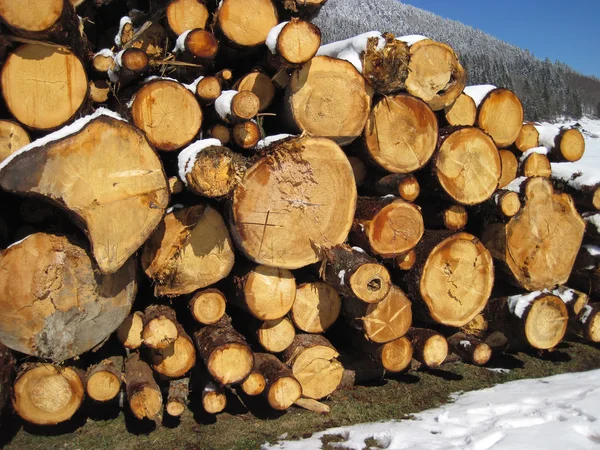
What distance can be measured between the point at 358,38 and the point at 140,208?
1852 millimetres

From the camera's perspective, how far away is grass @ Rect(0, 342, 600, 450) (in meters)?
2.88

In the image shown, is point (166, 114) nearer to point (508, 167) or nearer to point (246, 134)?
point (246, 134)

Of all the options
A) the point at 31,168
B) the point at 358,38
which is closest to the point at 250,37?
the point at 358,38

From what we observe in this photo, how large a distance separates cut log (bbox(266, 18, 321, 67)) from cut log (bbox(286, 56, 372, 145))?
0.49 feet

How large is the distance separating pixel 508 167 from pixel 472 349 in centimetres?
153

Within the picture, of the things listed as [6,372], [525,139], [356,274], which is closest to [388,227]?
[356,274]

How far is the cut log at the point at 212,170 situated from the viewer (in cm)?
263

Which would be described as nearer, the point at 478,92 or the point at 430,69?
the point at 430,69

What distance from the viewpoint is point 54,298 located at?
2639 millimetres

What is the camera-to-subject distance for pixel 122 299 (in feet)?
9.27

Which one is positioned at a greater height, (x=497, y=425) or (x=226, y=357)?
(x=226, y=357)

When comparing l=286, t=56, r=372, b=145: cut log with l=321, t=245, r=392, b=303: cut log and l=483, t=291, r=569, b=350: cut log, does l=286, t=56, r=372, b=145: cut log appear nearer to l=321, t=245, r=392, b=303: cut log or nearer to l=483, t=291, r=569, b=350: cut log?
l=321, t=245, r=392, b=303: cut log

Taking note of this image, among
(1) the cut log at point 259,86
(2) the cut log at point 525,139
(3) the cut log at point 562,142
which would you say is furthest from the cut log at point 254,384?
(3) the cut log at point 562,142

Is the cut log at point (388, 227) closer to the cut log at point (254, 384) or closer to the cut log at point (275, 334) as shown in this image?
the cut log at point (275, 334)
